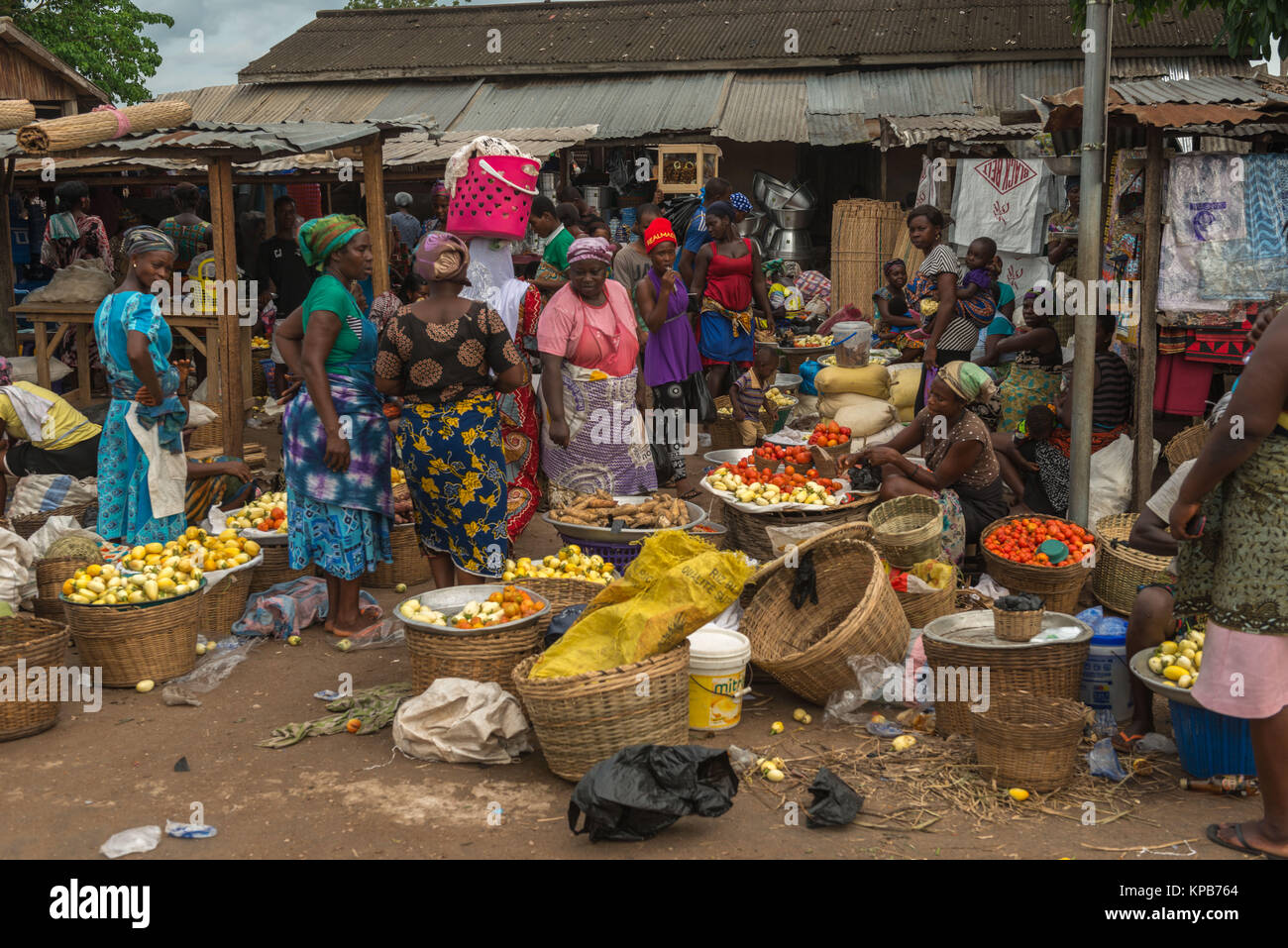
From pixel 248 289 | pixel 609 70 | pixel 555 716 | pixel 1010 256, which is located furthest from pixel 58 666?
pixel 609 70

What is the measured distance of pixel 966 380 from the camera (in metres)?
6.27

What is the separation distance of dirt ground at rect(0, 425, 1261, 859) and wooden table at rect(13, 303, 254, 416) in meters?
4.64

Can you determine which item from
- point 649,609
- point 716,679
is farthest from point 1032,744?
point 649,609

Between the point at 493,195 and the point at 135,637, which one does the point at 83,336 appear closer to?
the point at 493,195

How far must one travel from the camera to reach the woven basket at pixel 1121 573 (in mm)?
5969

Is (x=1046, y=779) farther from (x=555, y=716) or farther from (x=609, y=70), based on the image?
(x=609, y=70)

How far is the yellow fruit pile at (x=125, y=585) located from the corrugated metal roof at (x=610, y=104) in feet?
39.6

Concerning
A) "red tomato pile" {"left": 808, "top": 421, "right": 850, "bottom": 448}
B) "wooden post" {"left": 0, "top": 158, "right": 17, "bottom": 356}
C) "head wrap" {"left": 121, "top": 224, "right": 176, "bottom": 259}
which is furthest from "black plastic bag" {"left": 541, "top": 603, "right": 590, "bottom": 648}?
"wooden post" {"left": 0, "top": 158, "right": 17, "bottom": 356}

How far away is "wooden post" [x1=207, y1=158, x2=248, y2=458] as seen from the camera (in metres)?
7.77

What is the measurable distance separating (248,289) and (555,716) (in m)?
9.33

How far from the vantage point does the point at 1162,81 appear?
7.38 m

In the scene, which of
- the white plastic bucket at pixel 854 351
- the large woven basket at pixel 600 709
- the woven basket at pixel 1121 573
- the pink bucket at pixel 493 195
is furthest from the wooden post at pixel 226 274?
the woven basket at pixel 1121 573

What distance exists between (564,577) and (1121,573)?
2.85m

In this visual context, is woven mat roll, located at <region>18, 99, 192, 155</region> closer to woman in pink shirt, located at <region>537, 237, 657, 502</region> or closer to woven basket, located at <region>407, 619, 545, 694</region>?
woman in pink shirt, located at <region>537, 237, 657, 502</region>
